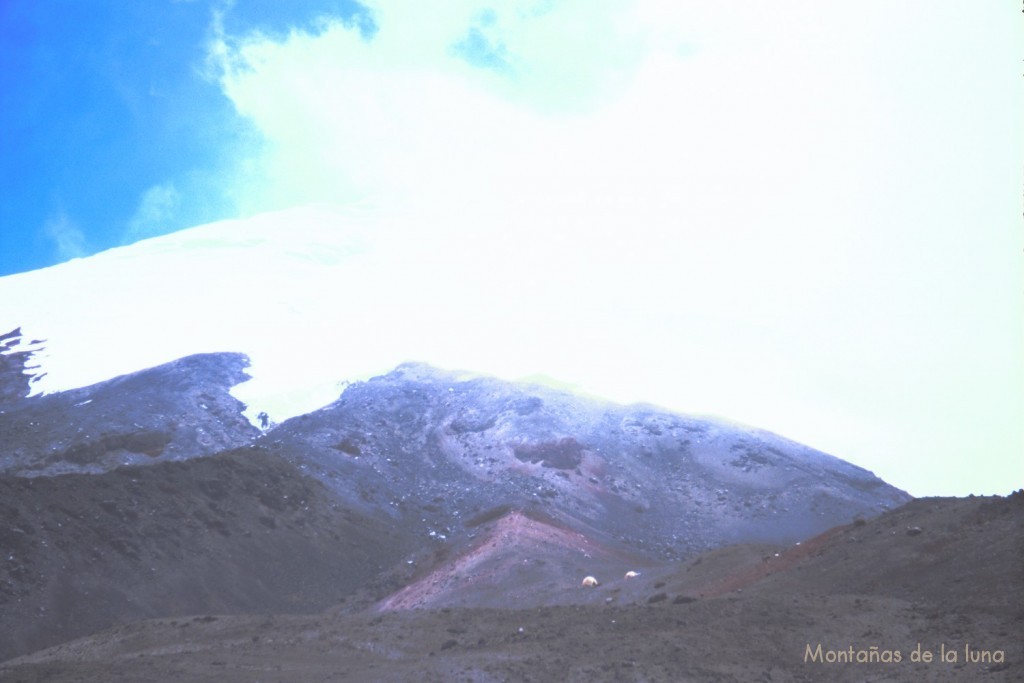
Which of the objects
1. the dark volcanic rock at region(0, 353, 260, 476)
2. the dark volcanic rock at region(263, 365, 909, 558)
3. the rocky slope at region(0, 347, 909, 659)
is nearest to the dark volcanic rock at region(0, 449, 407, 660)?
Result: the rocky slope at region(0, 347, 909, 659)

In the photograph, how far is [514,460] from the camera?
1693 inches

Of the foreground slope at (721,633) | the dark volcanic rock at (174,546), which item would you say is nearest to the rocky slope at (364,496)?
the dark volcanic rock at (174,546)

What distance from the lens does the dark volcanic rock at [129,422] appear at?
37594mm

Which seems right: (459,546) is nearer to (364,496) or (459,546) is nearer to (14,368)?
(364,496)

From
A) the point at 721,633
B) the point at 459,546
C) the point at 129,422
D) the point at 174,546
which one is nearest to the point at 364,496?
the point at 459,546

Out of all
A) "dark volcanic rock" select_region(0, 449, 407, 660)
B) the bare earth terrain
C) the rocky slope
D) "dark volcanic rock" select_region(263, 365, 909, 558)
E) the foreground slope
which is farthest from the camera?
"dark volcanic rock" select_region(263, 365, 909, 558)

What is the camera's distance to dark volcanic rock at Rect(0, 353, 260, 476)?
123 feet

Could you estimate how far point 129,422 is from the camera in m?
41.9

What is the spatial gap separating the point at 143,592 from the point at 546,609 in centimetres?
1519

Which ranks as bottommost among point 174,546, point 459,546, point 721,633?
point 174,546

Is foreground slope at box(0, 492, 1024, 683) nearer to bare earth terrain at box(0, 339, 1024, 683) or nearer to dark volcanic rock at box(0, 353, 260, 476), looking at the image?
bare earth terrain at box(0, 339, 1024, 683)

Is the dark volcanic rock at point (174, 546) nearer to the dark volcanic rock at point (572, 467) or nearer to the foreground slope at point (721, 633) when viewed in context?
the dark volcanic rock at point (572, 467)

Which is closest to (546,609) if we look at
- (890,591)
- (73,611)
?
(890,591)

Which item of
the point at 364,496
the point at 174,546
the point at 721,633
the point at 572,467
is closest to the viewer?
the point at 721,633
